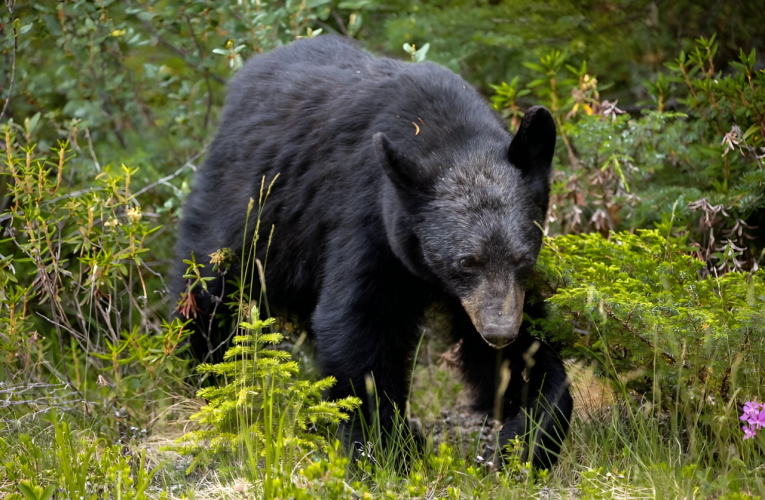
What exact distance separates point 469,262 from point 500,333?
35 cm

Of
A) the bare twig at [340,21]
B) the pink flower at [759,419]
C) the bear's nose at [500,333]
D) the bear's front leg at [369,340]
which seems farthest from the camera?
the bare twig at [340,21]

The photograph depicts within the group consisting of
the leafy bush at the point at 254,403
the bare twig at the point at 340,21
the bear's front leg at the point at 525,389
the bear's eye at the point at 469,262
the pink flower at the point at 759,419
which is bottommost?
the bear's front leg at the point at 525,389

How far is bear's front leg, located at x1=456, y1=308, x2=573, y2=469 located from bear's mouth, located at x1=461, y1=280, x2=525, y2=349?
0.68 ft

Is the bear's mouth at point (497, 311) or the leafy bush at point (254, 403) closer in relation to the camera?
the leafy bush at point (254, 403)

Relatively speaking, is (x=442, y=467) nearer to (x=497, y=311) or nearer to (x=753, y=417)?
(x=497, y=311)

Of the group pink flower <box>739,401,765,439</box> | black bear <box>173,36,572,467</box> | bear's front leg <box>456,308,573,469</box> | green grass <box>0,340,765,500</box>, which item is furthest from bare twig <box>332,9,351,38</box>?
pink flower <box>739,401,765,439</box>

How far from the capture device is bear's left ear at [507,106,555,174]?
3455 mm

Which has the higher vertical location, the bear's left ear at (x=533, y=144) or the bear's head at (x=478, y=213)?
the bear's left ear at (x=533, y=144)

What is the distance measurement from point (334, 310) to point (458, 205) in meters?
0.81

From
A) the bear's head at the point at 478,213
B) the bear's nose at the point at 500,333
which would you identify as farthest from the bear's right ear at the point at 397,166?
the bear's nose at the point at 500,333

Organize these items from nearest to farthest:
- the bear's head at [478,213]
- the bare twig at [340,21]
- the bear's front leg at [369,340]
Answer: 1. the bear's head at [478,213]
2. the bear's front leg at [369,340]
3. the bare twig at [340,21]

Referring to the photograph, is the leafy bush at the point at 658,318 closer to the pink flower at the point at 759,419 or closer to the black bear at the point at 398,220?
the pink flower at the point at 759,419

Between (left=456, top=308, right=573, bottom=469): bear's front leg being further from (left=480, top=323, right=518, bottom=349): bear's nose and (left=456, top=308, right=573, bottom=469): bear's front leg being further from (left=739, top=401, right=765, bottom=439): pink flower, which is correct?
(left=739, top=401, right=765, bottom=439): pink flower

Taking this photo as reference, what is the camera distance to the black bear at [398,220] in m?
3.44
